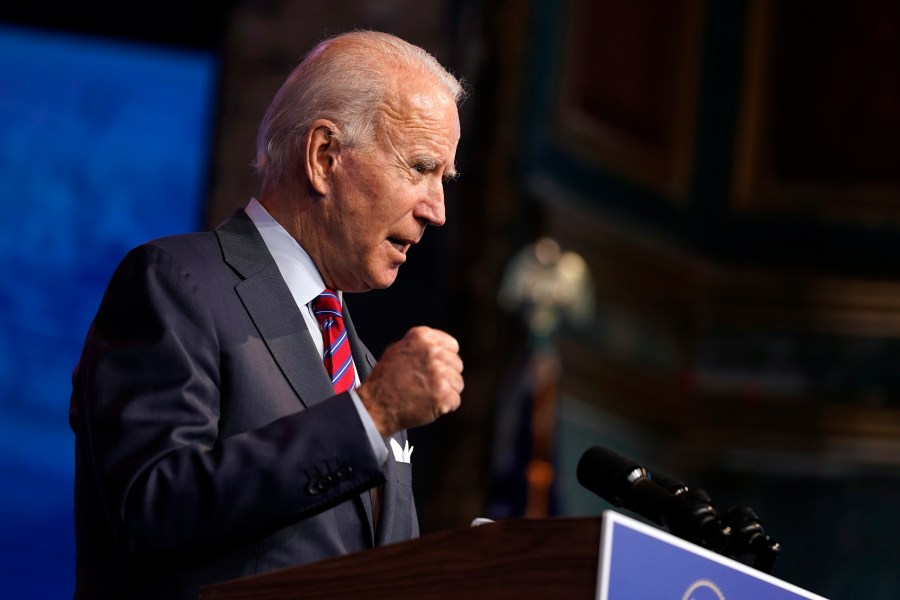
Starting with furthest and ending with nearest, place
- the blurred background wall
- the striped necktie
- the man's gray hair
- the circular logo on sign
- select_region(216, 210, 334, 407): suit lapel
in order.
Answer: the blurred background wall < the man's gray hair < the striped necktie < select_region(216, 210, 334, 407): suit lapel < the circular logo on sign

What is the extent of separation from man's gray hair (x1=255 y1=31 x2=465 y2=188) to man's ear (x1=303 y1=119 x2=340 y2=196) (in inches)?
0.6

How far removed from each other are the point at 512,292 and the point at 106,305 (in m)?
5.75

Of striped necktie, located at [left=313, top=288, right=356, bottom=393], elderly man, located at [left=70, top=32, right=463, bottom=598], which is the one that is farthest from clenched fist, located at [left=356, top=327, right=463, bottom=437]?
striped necktie, located at [left=313, top=288, right=356, bottom=393]

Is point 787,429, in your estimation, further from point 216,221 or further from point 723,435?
point 216,221

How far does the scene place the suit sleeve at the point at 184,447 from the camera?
1533 millimetres

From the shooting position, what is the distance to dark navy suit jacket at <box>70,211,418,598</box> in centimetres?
154

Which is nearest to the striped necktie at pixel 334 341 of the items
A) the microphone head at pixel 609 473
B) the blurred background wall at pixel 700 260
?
the microphone head at pixel 609 473

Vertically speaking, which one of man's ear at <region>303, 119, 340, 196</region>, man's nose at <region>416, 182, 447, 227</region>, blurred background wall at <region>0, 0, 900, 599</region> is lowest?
blurred background wall at <region>0, 0, 900, 599</region>

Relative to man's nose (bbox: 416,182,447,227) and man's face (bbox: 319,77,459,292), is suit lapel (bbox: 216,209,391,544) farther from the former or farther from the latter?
man's nose (bbox: 416,182,447,227)

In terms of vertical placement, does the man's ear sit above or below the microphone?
above

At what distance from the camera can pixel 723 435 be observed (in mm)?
8547

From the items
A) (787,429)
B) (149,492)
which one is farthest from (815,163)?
(149,492)

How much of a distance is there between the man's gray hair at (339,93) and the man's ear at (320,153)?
0.05 ft

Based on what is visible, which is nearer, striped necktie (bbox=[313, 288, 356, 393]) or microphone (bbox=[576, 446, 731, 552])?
microphone (bbox=[576, 446, 731, 552])
